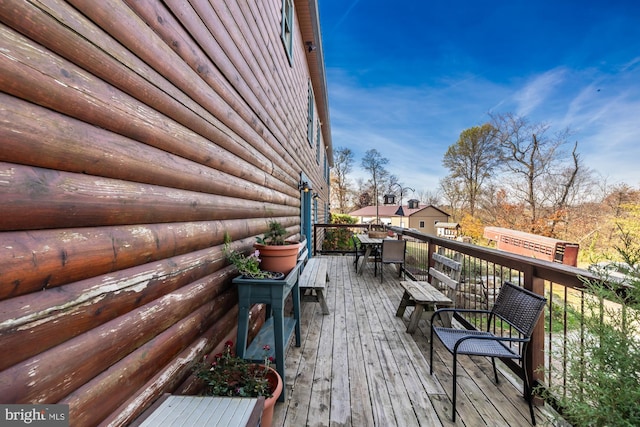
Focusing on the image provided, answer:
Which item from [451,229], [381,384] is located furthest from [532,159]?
[381,384]

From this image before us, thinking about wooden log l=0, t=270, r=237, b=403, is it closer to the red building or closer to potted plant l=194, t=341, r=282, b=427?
potted plant l=194, t=341, r=282, b=427

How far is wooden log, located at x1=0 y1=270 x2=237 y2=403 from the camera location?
0.62 meters

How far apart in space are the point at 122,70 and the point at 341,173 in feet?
94.2

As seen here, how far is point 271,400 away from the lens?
150cm

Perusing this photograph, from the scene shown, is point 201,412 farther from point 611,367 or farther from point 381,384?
point 611,367

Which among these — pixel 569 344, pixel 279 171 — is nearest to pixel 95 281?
pixel 569 344

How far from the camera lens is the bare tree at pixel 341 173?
28328 mm

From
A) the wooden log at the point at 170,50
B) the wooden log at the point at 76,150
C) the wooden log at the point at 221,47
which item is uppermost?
the wooden log at the point at 221,47

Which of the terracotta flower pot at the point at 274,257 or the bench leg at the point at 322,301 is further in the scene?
the bench leg at the point at 322,301

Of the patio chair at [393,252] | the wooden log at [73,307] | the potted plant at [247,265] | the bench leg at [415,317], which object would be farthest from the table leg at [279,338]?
the patio chair at [393,252]

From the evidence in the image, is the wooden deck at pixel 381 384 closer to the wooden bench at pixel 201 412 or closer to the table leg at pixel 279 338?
the table leg at pixel 279 338

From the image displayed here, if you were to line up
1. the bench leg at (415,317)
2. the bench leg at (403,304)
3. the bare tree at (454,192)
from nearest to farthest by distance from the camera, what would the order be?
the bench leg at (415,317) → the bench leg at (403,304) → the bare tree at (454,192)

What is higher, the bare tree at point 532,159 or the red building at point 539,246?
the bare tree at point 532,159

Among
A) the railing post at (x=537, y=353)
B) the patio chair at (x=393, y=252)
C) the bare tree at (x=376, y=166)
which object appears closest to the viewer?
the railing post at (x=537, y=353)
